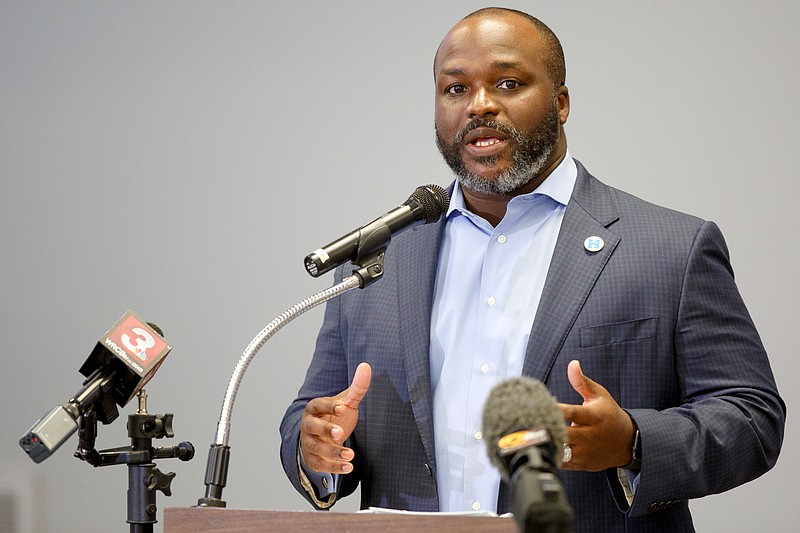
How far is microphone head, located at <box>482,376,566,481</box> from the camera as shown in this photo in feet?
3.40

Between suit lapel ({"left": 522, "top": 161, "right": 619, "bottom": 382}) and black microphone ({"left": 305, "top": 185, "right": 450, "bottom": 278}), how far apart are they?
12.8 inches

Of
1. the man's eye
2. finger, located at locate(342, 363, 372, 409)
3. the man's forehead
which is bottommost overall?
finger, located at locate(342, 363, 372, 409)

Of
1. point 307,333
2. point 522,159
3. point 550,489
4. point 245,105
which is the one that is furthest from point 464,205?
point 550,489

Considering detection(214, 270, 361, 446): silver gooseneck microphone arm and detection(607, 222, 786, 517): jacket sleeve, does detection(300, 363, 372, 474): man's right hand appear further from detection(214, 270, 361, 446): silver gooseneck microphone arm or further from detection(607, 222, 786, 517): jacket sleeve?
detection(607, 222, 786, 517): jacket sleeve

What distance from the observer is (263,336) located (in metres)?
1.69

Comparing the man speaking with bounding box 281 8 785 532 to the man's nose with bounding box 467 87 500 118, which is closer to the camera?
the man speaking with bounding box 281 8 785 532

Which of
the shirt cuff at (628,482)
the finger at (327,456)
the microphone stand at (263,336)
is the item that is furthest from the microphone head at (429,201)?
the shirt cuff at (628,482)

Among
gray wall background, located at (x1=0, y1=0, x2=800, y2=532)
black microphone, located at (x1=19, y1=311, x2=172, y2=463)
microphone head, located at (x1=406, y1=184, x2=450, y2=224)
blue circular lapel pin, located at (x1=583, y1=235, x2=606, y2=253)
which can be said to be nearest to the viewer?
black microphone, located at (x1=19, y1=311, x2=172, y2=463)

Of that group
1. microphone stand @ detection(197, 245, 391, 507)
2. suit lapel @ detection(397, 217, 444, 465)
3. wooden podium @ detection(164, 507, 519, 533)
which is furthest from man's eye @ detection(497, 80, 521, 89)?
wooden podium @ detection(164, 507, 519, 533)

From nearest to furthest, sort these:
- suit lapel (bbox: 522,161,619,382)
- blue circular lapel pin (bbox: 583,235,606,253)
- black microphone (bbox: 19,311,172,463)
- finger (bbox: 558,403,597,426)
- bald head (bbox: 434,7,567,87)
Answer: finger (bbox: 558,403,597,426) → black microphone (bbox: 19,311,172,463) → suit lapel (bbox: 522,161,619,382) → blue circular lapel pin (bbox: 583,235,606,253) → bald head (bbox: 434,7,567,87)

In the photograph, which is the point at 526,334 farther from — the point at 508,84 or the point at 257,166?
the point at 257,166

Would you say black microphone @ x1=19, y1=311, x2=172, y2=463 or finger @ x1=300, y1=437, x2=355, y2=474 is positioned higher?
black microphone @ x1=19, y1=311, x2=172, y2=463

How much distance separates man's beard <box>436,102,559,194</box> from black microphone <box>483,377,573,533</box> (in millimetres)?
1244

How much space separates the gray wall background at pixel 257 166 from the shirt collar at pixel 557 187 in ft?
2.07
